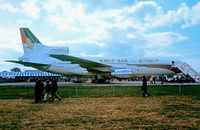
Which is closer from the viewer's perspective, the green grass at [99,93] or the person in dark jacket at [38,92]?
the person in dark jacket at [38,92]

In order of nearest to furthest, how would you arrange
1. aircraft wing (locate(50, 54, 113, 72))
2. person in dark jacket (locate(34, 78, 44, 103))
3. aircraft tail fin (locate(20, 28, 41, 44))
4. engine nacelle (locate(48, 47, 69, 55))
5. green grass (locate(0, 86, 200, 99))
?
1. person in dark jacket (locate(34, 78, 44, 103))
2. green grass (locate(0, 86, 200, 99))
3. aircraft wing (locate(50, 54, 113, 72))
4. engine nacelle (locate(48, 47, 69, 55))
5. aircraft tail fin (locate(20, 28, 41, 44))

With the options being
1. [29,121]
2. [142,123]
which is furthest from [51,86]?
[142,123]

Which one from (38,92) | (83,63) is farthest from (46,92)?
(83,63)

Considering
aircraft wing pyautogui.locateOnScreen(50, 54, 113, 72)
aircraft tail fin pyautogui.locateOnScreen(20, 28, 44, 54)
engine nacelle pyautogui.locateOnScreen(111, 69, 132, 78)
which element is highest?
aircraft tail fin pyautogui.locateOnScreen(20, 28, 44, 54)

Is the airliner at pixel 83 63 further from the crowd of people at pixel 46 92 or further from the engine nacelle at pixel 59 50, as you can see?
the crowd of people at pixel 46 92

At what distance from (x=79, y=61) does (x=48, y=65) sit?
720cm

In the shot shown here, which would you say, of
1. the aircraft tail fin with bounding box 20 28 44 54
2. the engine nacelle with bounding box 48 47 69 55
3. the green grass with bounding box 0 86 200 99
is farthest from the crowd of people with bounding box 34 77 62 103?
the aircraft tail fin with bounding box 20 28 44 54

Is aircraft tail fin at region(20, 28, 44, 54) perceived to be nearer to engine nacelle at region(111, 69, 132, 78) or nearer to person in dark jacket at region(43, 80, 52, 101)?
engine nacelle at region(111, 69, 132, 78)

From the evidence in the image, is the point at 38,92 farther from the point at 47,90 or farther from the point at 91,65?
the point at 91,65

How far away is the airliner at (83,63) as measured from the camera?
92.1ft

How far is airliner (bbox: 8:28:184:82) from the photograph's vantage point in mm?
28075

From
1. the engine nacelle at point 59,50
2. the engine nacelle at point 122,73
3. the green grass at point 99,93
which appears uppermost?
the engine nacelle at point 59,50

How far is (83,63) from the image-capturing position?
28516 mm

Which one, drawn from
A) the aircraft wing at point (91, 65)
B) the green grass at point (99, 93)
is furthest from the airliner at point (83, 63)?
the green grass at point (99, 93)
